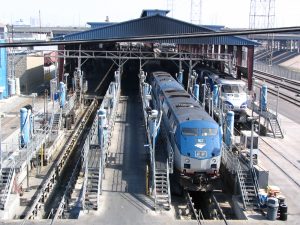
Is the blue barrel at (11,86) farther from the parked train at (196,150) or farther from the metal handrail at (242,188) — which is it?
the metal handrail at (242,188)

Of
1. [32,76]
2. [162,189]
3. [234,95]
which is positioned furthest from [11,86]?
[162,189]

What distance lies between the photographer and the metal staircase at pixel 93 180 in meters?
17.7

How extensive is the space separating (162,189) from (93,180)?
297 centimetres

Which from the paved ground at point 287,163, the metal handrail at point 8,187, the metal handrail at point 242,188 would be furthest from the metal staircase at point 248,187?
the metal handrail at point 8,187

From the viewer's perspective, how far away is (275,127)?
3178 centimetres

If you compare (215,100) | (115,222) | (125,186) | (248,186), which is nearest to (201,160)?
(248,186)

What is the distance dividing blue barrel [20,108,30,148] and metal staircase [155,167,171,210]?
6.99 meters

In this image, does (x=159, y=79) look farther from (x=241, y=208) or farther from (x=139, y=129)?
(x=241, y=208)

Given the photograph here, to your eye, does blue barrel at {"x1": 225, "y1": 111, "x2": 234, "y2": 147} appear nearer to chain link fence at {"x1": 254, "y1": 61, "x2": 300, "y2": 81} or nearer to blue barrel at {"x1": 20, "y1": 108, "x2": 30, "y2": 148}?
blue barrel at {"x1": 20, "y1": 108, "x2": 30, "y2": 148}

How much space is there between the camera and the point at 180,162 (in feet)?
65.6

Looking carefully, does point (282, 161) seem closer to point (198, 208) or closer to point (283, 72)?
point (198, 208)

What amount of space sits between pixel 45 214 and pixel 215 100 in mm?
18072

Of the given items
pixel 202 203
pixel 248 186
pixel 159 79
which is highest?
pixel 159 79

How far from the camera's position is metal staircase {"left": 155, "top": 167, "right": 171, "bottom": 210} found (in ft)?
59.5
